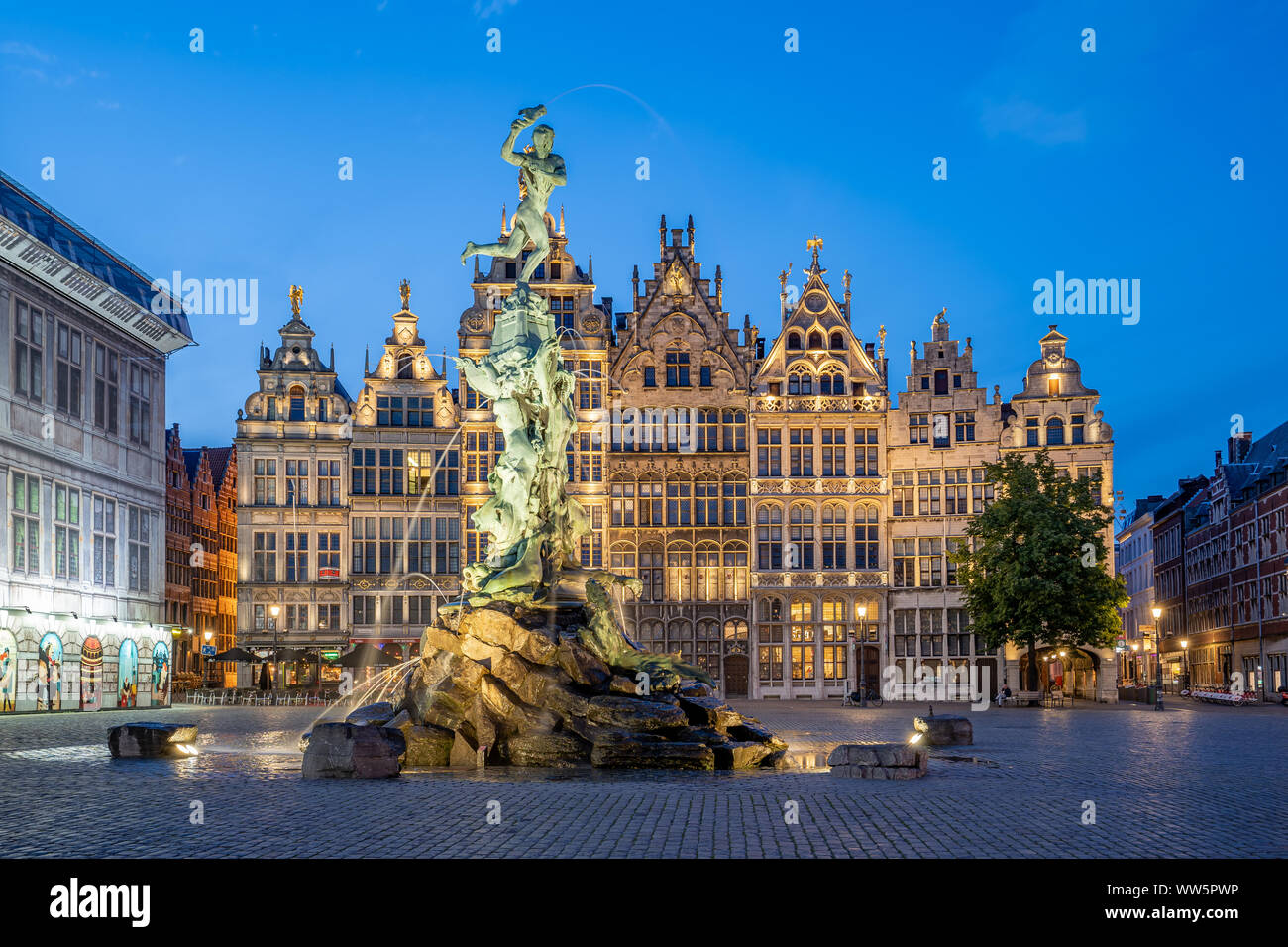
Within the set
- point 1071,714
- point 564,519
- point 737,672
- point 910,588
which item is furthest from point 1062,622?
point 564,519

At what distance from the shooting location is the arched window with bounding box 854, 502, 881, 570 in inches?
2512

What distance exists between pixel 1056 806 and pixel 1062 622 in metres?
37.2

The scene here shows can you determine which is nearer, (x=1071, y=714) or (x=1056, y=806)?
(x=1056, y=806)

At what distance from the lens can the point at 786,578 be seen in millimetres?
63344

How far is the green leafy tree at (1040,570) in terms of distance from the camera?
165 feet

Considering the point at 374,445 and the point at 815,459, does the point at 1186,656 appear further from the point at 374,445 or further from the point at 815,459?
the point at 374,445

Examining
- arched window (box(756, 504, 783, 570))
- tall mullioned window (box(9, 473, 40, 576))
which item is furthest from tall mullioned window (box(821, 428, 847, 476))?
tall mullioned window (box(9, 473, 40, 576))

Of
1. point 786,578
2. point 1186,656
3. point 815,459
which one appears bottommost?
point 1186,656

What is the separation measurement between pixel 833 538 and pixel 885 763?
4491cm

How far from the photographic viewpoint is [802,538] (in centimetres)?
6359

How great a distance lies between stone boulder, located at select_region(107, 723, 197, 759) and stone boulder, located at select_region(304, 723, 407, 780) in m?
4.86

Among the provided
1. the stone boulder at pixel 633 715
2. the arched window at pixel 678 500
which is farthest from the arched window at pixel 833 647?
the stone boulder at pixel 633 715

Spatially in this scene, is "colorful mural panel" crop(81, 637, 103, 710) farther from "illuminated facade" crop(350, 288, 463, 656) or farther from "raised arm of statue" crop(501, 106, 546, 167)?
"raised arm of statue" crop(501, 106, 546, 167)

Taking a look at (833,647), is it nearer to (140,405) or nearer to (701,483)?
(701,483)
